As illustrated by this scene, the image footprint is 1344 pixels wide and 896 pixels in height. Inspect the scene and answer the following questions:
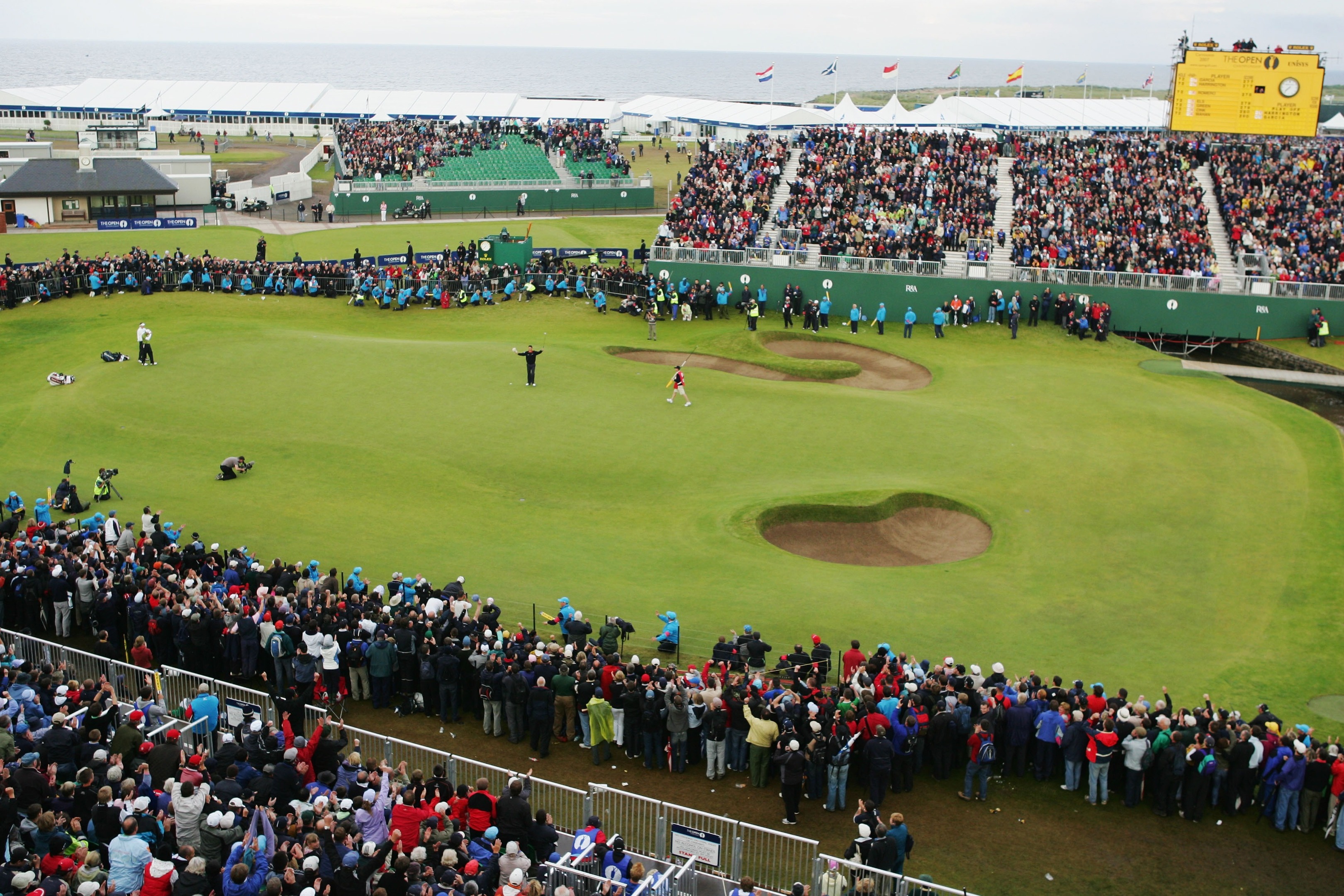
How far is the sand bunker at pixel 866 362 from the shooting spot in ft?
136

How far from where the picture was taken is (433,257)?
5706 centimetres

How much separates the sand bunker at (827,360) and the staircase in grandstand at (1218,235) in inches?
603

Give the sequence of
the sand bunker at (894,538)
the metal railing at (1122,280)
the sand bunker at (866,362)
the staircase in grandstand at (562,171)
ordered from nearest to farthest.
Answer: the sand bunker at (894,538)
the sand bunker at (866,362)
the metal railing at (1122,280)
the staircase in grandstand at (562,171)

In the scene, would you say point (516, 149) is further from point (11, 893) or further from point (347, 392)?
point (11, 893)

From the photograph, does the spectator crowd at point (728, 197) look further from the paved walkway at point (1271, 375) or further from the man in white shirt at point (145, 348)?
the man in white shirt at point (145, 348)

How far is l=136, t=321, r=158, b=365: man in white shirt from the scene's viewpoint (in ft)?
125

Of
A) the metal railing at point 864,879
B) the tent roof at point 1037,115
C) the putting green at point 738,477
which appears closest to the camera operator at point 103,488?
the putting green at point 738,477

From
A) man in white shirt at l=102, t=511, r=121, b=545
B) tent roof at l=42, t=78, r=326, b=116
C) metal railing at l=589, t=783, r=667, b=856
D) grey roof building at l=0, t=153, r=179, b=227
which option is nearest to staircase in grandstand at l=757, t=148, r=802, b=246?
grey roof building at l=0, t=153, r=179, b=227

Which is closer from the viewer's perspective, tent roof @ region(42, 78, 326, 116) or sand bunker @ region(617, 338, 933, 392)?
sand bunker @ region(617, 338, 933, 392)

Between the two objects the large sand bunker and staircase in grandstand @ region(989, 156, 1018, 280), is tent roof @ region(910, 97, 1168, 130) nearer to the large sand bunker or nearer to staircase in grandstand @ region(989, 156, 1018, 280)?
staircase in grandstand @ region(989, 156, 1018, 280)

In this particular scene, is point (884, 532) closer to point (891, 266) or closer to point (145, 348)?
point (891, 266)

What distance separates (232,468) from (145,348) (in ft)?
37.9

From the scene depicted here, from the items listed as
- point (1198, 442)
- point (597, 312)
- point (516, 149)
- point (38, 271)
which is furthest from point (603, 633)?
point (516, 149)

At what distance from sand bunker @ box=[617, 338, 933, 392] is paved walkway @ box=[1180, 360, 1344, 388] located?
436 inches
